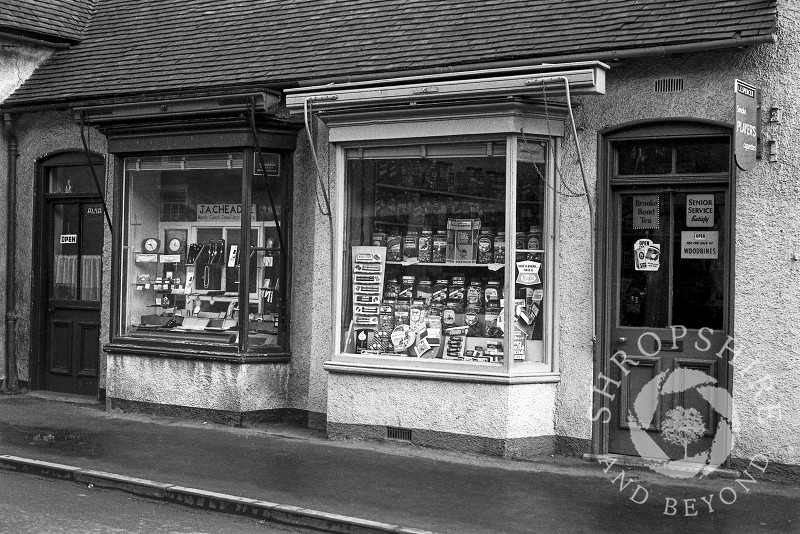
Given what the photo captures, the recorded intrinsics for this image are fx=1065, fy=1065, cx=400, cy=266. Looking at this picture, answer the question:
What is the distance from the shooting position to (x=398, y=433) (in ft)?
34.7

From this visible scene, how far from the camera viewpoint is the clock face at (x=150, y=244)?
42.0 ft

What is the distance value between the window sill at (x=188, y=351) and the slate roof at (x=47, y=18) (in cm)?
426

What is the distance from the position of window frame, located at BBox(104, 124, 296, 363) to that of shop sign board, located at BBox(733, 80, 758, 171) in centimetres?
505

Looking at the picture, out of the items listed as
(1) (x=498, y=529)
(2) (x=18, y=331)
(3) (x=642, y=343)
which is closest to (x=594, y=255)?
(3) (x=642, y=343)

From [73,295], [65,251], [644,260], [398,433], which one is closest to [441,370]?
[398,433]

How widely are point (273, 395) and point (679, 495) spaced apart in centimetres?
487

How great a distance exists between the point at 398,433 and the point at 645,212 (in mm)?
3219

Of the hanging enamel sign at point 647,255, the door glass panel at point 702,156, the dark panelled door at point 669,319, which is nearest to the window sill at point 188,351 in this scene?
the dark panelled door at point 669,319

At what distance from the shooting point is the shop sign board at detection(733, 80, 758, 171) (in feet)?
28.3

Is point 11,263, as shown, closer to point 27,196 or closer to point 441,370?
point 27,196

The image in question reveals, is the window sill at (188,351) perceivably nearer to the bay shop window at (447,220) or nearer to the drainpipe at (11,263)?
the bay shop window at (447,220)

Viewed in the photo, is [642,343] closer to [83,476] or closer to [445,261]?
[445,261]

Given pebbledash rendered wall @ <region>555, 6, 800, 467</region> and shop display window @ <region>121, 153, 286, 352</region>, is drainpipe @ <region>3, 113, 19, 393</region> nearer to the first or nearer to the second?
shop display window @ <region>121, 153, 286, 352</region>

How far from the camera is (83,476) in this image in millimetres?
9156
